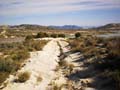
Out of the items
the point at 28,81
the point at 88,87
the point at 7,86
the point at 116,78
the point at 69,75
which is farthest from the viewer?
the point at 69,75

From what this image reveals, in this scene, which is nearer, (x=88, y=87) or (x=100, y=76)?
(x=88, y=87)

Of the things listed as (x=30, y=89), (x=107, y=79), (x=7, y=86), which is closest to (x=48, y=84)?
(x=30, y=89)

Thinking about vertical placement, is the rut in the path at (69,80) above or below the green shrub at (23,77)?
below

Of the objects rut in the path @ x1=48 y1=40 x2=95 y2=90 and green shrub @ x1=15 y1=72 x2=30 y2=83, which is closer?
rut in the path @ x1=48 y1=40 x2=95 y2=90

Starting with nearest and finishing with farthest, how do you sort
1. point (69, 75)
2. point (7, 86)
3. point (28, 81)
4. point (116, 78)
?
point (116, 78)
point (7, 86)
point (28, 81)
point (69, 75)

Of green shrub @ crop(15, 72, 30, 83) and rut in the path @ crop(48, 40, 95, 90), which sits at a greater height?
green shrub @ crop(15, 72, 30, 83)

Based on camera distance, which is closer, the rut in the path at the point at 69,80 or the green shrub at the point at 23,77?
the rut in the path at the point at 69,80

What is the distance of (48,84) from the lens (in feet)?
51.4

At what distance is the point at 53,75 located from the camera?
18.4 m

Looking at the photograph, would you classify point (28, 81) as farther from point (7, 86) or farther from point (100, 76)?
point (100, 76)

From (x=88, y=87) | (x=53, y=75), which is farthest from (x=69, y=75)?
(x=88, y=87)

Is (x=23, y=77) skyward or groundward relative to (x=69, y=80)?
skyward

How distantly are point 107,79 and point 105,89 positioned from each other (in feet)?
4.47

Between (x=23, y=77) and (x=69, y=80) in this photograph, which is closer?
(x=69, y=80)
